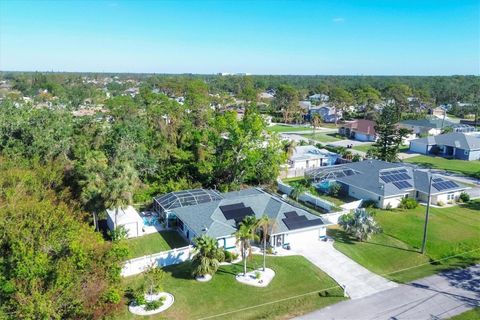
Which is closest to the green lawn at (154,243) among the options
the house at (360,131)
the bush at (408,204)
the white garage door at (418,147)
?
the bush at (408,204)

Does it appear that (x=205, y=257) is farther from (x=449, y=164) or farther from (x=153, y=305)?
(x=449, y=164)

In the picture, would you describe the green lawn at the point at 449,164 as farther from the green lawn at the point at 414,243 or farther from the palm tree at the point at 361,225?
the palm tree at the point at 361,225

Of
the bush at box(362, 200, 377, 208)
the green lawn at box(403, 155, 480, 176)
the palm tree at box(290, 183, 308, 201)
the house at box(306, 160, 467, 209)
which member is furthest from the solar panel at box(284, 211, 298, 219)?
the green lawn at box(403, 155, 480, 176)

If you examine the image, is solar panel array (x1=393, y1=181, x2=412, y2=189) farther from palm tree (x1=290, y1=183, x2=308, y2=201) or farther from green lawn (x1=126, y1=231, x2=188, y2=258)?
green lawn (x1=126, y1=231, x2=188, y2=258)

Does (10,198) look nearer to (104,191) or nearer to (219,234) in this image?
(104,191)

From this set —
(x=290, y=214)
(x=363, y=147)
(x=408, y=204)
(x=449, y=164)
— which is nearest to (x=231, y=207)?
(x=290, y=214)
